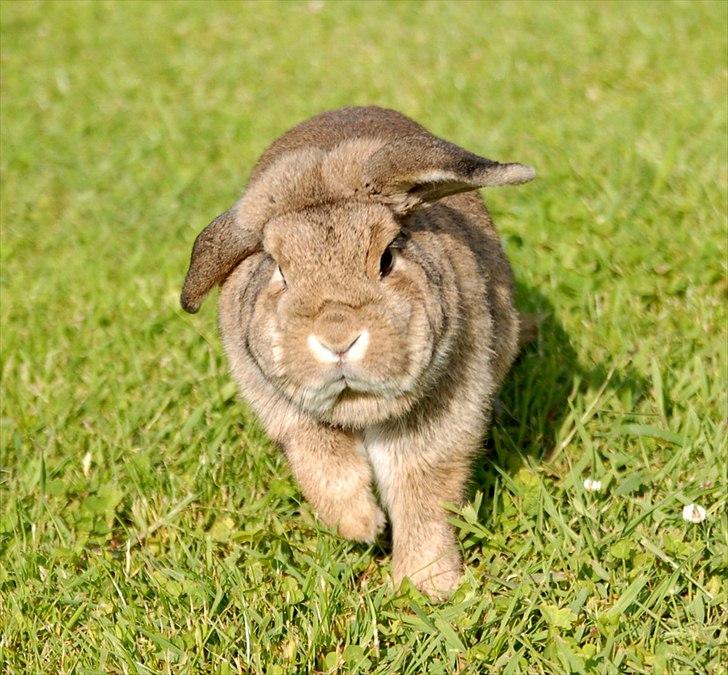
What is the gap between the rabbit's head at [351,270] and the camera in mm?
2920

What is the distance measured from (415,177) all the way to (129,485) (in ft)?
5.51

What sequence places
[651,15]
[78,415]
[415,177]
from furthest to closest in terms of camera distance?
[651,15] → [78,415] → [415,177]

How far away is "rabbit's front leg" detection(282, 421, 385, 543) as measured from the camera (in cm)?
356

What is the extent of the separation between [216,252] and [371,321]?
2.53 feet

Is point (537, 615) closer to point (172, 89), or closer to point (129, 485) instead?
point (129, 485)

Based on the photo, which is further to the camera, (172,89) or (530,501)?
(172,89)

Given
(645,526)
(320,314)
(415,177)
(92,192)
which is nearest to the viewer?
(320,314)

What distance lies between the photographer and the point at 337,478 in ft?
11.8

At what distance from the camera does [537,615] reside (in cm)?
331

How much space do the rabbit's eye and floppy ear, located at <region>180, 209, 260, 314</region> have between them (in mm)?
479

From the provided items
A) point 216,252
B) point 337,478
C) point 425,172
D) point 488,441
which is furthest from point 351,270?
point 488,441

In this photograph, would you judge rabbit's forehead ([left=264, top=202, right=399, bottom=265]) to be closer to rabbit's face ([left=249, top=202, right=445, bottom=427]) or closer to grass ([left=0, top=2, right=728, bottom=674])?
rabbit's face ([left=249, top=202, right=445, bottom=427])

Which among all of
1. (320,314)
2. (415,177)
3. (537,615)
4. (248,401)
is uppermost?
(415,177)

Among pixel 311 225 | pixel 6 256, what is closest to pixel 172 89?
pixel 6 256
